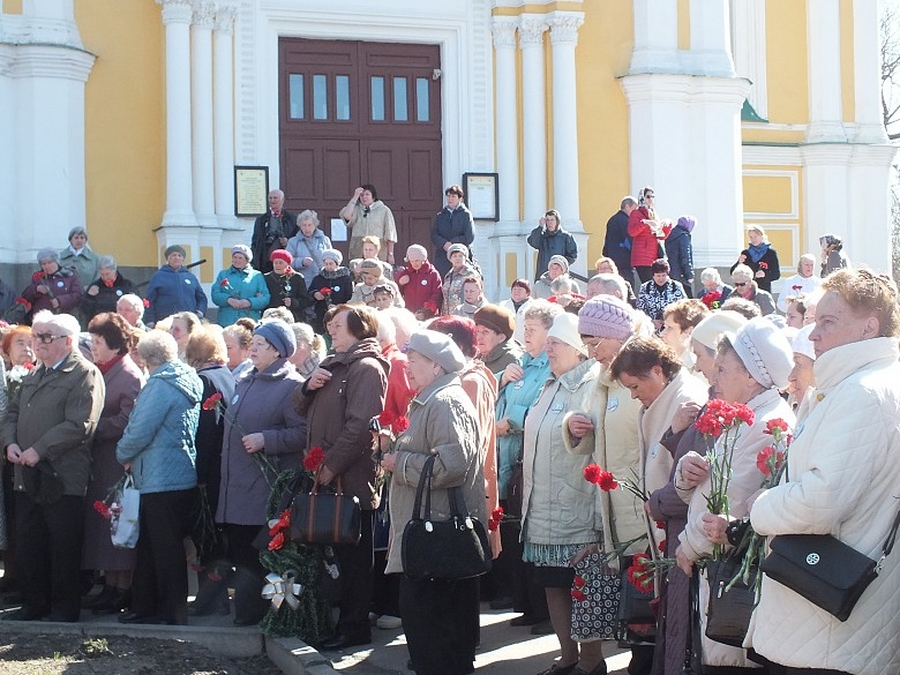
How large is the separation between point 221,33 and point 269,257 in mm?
3278

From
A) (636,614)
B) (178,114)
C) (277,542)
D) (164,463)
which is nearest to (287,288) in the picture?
(178,114)

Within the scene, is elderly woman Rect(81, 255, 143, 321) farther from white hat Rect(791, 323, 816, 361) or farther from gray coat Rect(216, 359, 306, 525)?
white hat Rect(791, 323, 816, 361)

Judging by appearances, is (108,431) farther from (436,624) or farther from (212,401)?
(436,624)

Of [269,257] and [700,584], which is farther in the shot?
[269,257]

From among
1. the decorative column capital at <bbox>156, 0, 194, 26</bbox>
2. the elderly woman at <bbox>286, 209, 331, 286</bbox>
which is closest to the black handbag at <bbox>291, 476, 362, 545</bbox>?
the elderly woman at <bbox>286, 209, 331, 286</bbox>

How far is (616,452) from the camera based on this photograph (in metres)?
6.67

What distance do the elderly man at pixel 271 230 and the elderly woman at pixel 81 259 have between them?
1.68 metres

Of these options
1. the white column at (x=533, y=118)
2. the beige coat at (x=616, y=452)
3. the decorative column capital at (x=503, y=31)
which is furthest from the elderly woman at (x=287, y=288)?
the beige coat at (x=616, y=452)

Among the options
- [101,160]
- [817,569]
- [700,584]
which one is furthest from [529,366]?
[101,160]

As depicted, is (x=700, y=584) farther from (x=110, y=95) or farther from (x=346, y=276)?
(x=110, y=95)

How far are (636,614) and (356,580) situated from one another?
2053 mm

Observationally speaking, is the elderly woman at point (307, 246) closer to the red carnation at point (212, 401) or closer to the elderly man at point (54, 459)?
the elderly man at point (54, 459)

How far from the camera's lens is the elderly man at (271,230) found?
14.8 m

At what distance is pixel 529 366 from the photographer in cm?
801
